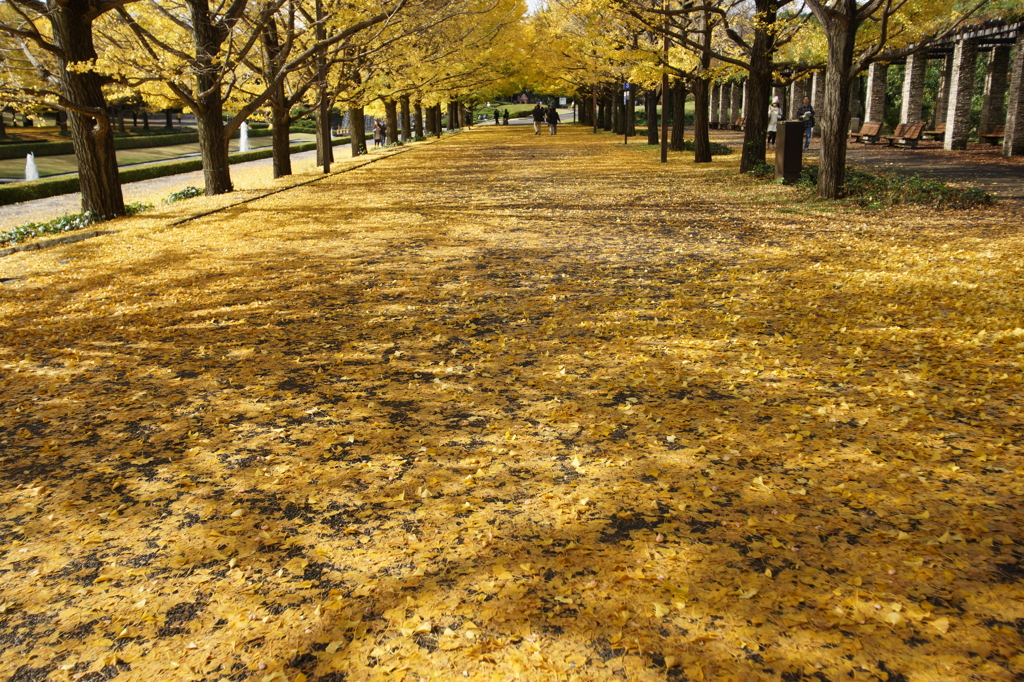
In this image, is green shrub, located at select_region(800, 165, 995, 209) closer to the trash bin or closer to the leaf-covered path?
the trash bin

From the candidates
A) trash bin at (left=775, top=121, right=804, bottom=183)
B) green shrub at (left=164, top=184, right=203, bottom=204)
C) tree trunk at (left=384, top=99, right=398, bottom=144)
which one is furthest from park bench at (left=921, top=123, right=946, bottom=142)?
green shrub at (left=164, top=184, right=203, bottom=204)

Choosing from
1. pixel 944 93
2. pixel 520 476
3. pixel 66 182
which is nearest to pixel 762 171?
pixel 944 93

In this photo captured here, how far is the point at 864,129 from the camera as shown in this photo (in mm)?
30375

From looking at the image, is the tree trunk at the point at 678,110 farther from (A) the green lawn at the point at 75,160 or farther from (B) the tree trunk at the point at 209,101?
Answer: (A) the green lawn at the point at 75,160

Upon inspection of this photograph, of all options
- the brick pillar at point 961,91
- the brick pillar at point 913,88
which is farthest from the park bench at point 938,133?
the brick pillar at point 961,91

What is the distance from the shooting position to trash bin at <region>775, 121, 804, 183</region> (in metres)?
16.6

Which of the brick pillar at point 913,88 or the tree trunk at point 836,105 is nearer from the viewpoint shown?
the tree trunk at point 836,105

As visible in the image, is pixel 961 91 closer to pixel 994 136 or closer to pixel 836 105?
pixel 994 136

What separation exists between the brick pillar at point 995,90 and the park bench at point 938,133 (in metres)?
1.58

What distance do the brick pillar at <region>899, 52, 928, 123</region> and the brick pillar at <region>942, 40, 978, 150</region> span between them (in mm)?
4847

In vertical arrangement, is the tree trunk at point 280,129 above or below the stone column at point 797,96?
below

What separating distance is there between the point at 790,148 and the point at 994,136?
12486 mm

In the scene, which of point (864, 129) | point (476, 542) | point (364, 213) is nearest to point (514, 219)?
point (364, 213)

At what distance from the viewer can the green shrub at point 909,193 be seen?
42.8 ft
